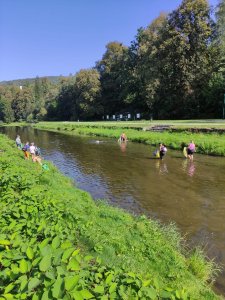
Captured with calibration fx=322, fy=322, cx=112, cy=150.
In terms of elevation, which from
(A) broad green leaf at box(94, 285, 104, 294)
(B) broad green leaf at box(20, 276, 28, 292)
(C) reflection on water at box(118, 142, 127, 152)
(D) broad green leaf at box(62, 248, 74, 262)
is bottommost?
(C) reflection on water at box(118, 142, 127, 152)

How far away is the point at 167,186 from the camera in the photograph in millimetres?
20375

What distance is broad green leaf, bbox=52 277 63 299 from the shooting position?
3391 millimetres

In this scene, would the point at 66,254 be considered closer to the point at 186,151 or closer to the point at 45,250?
the point at 45,250

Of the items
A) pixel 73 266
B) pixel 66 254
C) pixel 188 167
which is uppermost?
pixel 66 254

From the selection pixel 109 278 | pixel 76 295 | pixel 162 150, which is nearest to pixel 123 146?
pixel 162 150

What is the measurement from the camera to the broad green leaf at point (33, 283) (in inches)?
140

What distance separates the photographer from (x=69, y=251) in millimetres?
4008

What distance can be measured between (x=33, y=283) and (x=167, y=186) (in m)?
17.4

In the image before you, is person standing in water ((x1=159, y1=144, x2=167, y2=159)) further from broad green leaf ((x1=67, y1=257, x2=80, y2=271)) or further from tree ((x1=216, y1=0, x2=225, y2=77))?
tree ((x1=216, y1=0, x2=225, y2=77))

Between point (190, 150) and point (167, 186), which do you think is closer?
point (167, 186)

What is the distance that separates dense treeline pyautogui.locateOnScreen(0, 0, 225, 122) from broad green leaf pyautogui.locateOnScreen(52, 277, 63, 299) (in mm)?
60199

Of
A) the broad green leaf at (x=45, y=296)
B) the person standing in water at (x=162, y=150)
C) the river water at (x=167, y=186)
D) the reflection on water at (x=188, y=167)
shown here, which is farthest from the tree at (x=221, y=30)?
the broad green leaf at (x=45, y=296)

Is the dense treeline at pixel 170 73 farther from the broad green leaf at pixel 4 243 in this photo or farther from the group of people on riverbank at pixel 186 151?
the broad green leaf at pixel 4 243

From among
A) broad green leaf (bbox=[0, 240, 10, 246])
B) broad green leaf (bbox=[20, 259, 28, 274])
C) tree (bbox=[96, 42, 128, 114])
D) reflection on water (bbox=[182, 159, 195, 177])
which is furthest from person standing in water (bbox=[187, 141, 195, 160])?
tree (bbox=[96, 42, 128, 114])
